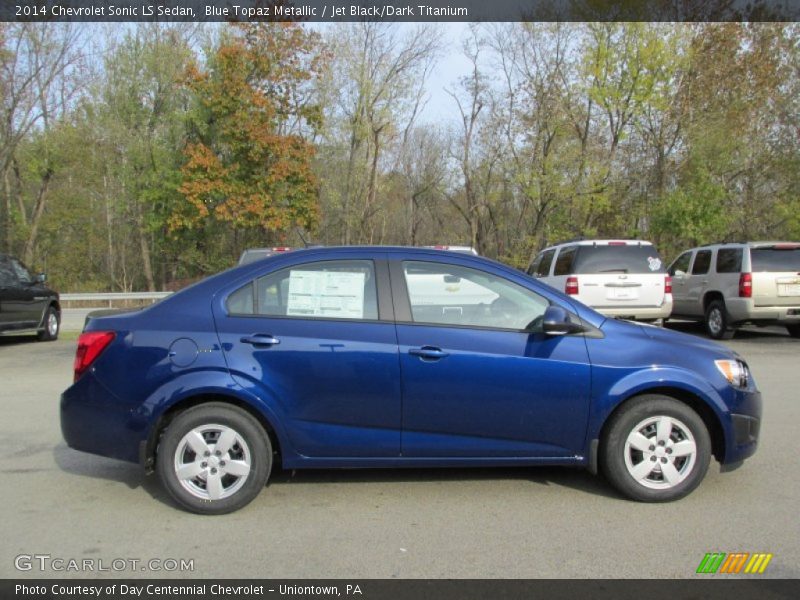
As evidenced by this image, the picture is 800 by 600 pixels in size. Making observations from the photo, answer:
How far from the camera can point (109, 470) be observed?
199 inches

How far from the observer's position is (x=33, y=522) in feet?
13.3

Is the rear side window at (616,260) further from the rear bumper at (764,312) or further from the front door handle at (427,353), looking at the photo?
the front door handle at (427,353)

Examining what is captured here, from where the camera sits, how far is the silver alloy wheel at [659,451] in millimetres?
4211

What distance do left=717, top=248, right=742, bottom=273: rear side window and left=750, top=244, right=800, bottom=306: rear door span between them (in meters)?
0.31

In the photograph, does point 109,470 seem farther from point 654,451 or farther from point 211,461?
point 654,451

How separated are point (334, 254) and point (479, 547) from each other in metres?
2.11

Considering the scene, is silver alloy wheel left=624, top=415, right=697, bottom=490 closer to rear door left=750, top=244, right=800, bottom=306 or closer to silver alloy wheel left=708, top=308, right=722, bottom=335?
rear door left=750, top=244, right=800, bottom=306

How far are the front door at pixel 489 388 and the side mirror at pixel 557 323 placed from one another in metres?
0.07

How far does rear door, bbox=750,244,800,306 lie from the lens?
1156 cm

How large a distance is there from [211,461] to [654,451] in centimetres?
291

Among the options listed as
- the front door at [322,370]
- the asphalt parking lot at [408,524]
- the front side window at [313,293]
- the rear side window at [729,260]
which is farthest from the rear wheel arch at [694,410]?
the rear side window at [729,260]

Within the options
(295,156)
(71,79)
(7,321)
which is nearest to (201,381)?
(7,321)

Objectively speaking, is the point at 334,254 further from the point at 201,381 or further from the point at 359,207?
the point at 359,207
